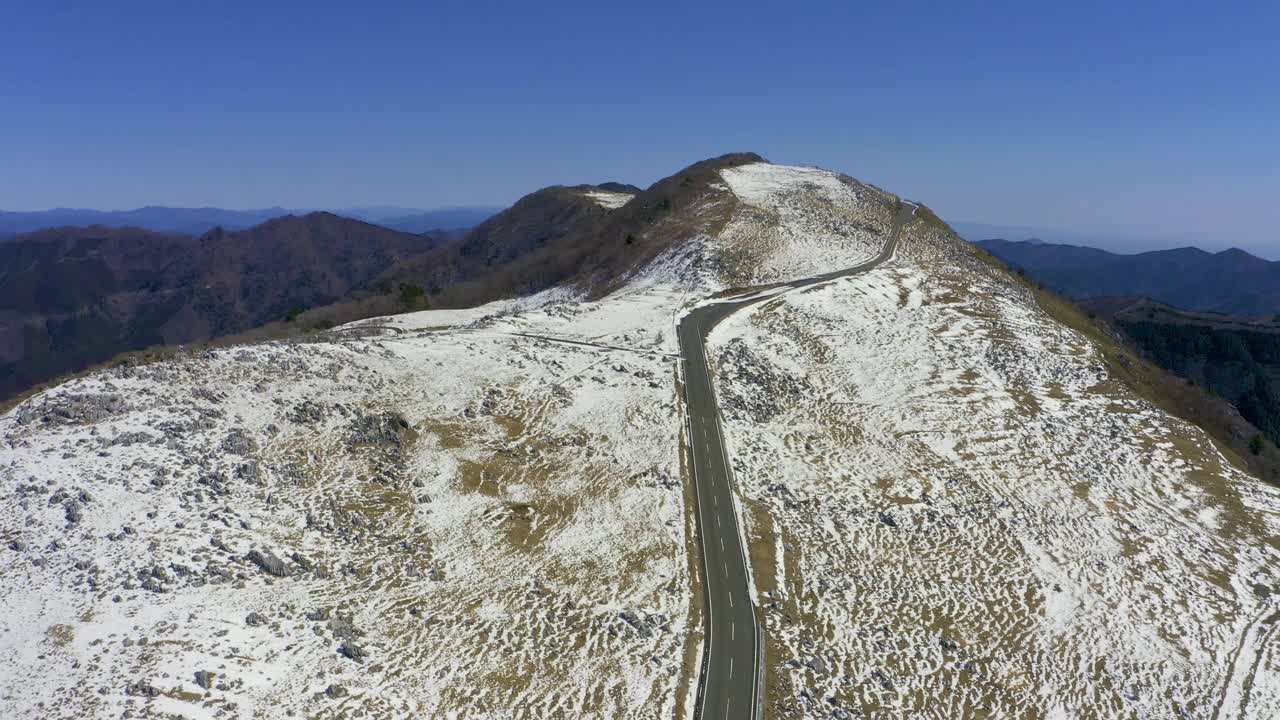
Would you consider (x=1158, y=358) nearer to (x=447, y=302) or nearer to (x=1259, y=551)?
(x=1259, y=551)

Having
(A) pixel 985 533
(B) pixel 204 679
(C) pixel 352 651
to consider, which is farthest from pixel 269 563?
A: (A) pixel 985 533

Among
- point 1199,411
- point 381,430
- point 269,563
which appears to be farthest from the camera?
point 1199,411

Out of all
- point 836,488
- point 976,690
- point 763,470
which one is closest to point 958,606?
point 976,690

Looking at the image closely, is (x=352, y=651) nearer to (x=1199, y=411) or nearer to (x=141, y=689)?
(x=141, y=689)

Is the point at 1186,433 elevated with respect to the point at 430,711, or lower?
elevated

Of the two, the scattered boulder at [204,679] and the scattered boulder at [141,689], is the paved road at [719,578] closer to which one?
the scattered boulder at [204,679]

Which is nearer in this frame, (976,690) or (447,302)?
(976,690)

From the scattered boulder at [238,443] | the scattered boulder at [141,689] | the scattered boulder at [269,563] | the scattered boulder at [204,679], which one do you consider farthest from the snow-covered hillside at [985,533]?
the scattered boulder at [238,443]
